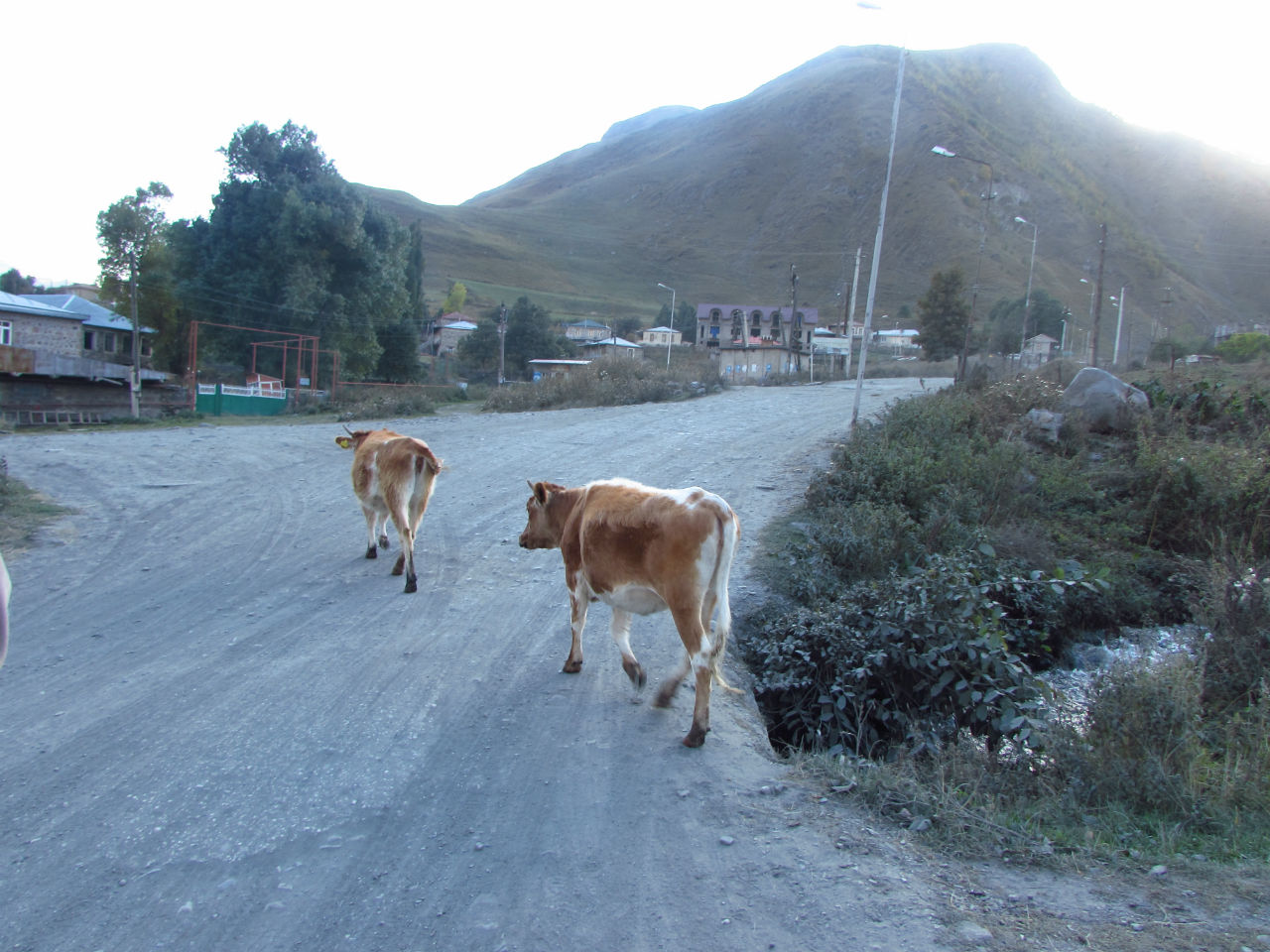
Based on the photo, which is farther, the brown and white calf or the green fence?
the green fence

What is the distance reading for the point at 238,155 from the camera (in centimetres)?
4806

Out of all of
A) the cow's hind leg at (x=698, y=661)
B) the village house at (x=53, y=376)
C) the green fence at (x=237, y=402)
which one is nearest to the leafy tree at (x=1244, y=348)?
the green fence at (x=237, y=402)

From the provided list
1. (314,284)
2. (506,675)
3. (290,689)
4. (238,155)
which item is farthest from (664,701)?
(238,155)

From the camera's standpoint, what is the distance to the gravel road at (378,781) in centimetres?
352

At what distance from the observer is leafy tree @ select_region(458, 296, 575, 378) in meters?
65.7

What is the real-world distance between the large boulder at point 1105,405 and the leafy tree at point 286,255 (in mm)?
39422

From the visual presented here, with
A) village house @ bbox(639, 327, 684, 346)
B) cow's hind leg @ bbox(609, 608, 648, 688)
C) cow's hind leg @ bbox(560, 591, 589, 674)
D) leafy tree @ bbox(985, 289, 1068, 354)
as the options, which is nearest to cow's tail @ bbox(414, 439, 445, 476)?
cow's hind leg @ bbox(560, 591, 589, 674)

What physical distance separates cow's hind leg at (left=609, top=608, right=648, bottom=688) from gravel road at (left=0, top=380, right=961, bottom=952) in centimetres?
16

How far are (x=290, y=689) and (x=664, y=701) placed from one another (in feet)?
8.82

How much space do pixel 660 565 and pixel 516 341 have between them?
63.5 metres

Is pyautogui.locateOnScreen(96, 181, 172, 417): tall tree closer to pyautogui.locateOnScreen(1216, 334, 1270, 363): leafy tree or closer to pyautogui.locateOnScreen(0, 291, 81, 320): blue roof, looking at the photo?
pyautogui.locateOnScreen(0, 291, 81, 320): blue roof

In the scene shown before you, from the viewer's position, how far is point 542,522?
7215 mm

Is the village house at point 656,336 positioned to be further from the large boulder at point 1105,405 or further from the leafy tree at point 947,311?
the large boulder at point 1105,405

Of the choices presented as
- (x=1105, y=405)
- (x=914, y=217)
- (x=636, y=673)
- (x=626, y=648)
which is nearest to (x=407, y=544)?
(x=626, y=648)
